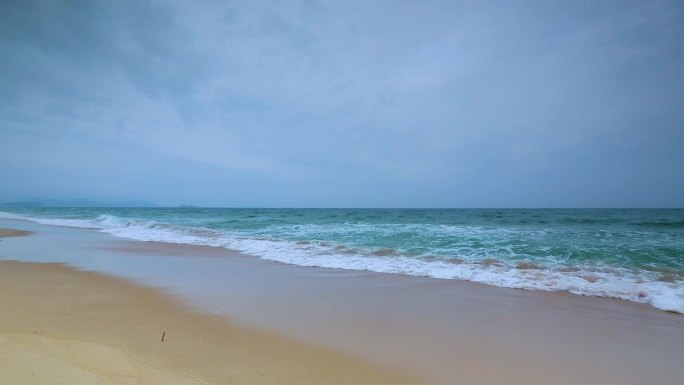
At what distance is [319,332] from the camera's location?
395cm

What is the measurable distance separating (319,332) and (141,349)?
1.95 m

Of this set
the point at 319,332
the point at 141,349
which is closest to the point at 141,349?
the point at 141,349

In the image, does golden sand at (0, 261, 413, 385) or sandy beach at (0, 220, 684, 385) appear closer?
golden sand at (0, 261, 413, 385)

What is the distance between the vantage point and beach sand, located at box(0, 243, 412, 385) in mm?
2422

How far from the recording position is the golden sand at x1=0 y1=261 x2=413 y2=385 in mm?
2422

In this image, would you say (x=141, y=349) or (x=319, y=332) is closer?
(x=141, y=349)

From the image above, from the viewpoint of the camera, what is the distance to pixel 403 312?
471cm

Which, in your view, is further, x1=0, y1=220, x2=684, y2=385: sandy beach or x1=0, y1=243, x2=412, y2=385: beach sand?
x1=0, y1=220, x2=684, y2=385: sandy beach

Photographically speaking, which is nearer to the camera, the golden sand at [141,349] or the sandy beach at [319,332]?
the golden sand at [141,349]

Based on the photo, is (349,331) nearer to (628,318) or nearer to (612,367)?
(612,367)

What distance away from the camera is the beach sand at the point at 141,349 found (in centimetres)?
242

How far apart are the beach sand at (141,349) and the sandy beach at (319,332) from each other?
17 mm

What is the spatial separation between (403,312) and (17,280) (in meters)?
7.23

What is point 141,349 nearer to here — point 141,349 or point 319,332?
point 141,349
